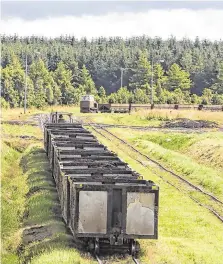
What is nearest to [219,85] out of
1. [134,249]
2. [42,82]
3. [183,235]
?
[42,82]

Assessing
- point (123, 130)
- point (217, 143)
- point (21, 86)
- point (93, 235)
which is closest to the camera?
point (93, 235)

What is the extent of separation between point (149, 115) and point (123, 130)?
11122mm

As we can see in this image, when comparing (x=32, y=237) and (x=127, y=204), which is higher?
(x=127, y=204)

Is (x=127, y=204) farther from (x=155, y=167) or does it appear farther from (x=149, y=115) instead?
(x=149, y=115)

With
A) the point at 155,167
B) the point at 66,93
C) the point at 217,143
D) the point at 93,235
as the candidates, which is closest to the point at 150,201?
the point at 93,235

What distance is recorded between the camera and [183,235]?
18.5 metres

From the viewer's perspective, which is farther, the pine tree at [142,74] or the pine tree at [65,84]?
the pine tree at [65,84]

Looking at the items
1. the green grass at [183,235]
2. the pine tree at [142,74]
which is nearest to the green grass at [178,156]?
the green grass at [183,235]

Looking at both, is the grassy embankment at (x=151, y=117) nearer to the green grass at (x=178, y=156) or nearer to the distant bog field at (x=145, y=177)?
the distant bog field at (x=145, y=177)

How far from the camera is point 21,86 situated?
103 metres

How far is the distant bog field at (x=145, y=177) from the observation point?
15297 mm

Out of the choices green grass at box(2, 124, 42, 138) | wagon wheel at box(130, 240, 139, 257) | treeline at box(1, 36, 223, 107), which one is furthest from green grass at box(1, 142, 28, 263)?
treeline at box(1, 36, 223, 107)

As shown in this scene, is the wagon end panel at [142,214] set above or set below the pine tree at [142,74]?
below

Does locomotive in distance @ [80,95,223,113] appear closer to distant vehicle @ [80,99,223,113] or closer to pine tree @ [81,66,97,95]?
distant vehicle @ [80,99,223,113]
